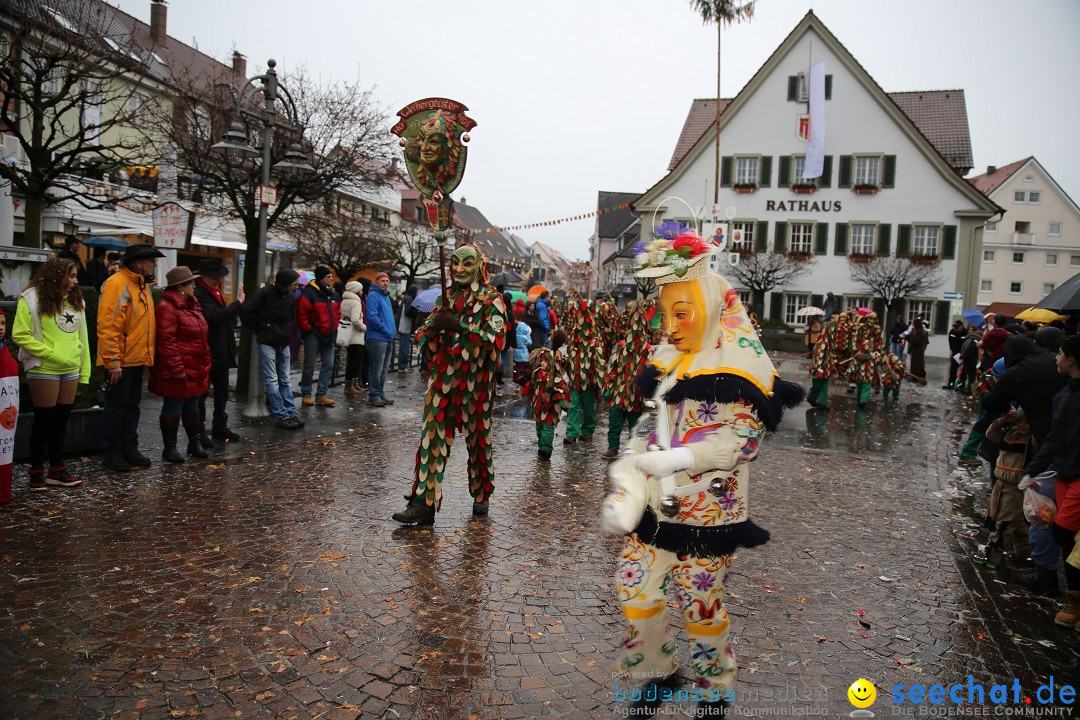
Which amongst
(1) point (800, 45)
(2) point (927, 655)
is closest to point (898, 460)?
(2) point (927, 655)

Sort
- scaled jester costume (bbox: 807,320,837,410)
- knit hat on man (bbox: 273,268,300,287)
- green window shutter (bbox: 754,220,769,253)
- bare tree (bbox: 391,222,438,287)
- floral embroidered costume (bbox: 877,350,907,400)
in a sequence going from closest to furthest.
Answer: knit hat on man (bbox: 273,268,300,287) → scaled jester costume (bbox: 807,320,837,410) → floral embroidered costume (bbox: 877,350,907,400) → bare tree (bbox: 391,222,438,287) → green window shutter (bbox: 754,220,769,253)

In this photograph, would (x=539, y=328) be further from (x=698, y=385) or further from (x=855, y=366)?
(x=698, y=385)

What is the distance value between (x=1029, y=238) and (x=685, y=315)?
230 feet

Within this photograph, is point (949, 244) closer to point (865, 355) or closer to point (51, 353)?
point (865, 355)

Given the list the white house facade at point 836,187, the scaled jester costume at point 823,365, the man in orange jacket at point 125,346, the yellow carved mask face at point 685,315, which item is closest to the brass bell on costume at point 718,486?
the yellow carved mask face at point 685,315

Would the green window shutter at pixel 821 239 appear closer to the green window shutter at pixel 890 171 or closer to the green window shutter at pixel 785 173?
the green window shutter at pixel 785 173

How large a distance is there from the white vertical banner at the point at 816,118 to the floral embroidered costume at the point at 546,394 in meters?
29.2

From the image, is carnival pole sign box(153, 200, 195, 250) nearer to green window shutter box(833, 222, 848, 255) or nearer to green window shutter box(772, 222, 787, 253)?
green window shutter box(772, 222, 787, 253)

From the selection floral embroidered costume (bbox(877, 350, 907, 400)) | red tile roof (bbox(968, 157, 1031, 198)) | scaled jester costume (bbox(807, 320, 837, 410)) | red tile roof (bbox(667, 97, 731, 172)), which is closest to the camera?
scaled jester costume (bbox(807, 320, 837, 410))

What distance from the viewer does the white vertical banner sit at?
107 ft

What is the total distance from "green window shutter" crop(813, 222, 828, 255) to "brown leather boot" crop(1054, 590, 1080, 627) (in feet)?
104

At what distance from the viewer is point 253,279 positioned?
10.5m

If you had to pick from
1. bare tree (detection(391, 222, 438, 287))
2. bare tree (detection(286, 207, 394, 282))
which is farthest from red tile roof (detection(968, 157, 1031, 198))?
bare tree (detection(286, 207, 394, 282))

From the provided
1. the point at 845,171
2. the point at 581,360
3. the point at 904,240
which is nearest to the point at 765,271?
the point at 845,171
